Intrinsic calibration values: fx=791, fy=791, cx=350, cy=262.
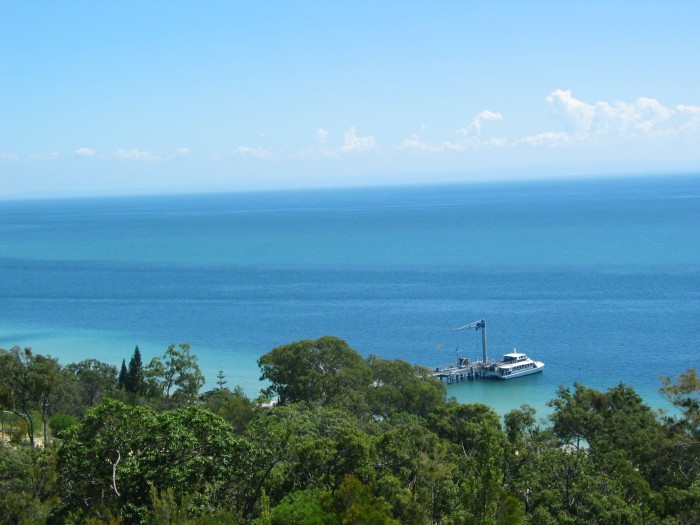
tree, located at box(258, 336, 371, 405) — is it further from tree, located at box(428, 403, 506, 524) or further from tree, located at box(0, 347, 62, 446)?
tree, located at box(0, 347, 62, 446)

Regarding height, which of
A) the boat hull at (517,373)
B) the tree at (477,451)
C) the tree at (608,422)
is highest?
the tree at (477,451)

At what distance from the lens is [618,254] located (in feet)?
307

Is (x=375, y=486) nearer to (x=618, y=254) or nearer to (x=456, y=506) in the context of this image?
(x=456, y=506)

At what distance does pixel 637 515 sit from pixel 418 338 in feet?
123

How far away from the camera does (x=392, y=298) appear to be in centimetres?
6950

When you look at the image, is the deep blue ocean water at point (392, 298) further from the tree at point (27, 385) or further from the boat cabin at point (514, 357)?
the tree at point (27, 385)

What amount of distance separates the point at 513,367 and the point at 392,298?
75.6 feet

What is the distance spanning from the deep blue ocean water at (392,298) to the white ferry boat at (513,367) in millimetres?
800

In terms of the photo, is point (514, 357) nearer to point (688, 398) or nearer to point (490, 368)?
point (490, 368)

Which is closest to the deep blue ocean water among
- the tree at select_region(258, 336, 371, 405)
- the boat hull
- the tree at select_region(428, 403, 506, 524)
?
the boat hull

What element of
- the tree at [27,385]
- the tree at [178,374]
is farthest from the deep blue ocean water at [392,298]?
the tree at [27,385]

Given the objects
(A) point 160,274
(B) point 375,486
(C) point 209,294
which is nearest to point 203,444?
(B) point 375,486

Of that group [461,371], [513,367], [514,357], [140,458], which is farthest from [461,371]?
[140,458]

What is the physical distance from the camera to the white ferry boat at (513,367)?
156 ft
